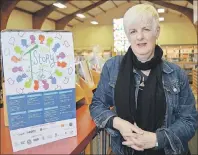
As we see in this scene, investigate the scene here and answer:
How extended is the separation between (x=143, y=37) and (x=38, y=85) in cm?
56

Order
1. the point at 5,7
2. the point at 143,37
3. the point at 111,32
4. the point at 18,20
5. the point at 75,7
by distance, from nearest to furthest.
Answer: the point at 143,37 → the point at 5,7 → the point at 18,20 → the point at 75,7 → the point at 111,32

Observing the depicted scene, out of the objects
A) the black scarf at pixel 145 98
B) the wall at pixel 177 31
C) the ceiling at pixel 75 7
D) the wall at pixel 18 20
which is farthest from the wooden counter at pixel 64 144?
the wall at pixel 177 31

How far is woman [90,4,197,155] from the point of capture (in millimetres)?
1364

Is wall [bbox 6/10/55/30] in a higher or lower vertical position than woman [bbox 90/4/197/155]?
higher

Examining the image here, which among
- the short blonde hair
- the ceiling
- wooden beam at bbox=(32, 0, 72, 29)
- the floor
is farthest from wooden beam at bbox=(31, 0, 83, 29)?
the short blonde hair

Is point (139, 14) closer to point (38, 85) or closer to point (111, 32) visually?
point (38, 85)

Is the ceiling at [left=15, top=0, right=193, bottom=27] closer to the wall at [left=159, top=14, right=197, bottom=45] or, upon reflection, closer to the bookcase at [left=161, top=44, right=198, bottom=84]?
the wall at [left=159, top=14, right=197, bottom=45]

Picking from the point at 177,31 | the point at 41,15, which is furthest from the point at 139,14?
the point at 177,31

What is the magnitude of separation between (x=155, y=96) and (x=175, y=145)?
27cm

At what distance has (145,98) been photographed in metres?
1.41

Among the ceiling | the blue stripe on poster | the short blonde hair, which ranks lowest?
the blue stripe on poster

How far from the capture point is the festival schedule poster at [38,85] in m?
1.21

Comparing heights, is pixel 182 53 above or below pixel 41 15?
below

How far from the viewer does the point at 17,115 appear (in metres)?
1.22
